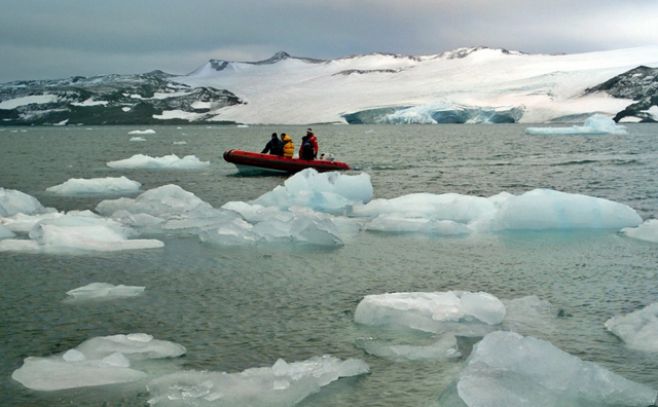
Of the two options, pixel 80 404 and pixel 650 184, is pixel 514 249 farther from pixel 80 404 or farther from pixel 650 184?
pixel 650 184

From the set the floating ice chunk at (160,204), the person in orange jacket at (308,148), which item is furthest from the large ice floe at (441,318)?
the person in orange jacket at (308,148)

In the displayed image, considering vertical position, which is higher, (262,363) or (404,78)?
(404,78)

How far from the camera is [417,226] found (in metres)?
13.0

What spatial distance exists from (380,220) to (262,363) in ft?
24.0

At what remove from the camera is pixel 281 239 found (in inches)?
469

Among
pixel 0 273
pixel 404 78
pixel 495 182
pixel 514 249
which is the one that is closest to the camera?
pixel 0 273

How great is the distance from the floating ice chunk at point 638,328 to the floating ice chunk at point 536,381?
4.41 feet

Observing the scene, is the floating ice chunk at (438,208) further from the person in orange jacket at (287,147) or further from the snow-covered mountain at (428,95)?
the snow-covered mountain at (428,95)

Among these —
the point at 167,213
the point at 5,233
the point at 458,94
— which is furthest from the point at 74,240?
the point at 458,94

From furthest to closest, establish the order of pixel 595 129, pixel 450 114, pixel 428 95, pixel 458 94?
pixel 428 95, pixel 458 94, pixel 450 114, pixel 595 129

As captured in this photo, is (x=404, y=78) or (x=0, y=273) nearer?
(x=0, y=273)

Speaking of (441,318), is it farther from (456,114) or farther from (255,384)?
(456,114)

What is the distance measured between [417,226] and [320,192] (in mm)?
3683

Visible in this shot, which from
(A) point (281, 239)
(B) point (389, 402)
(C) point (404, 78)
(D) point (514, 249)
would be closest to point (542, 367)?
(B) point (389, 402)
